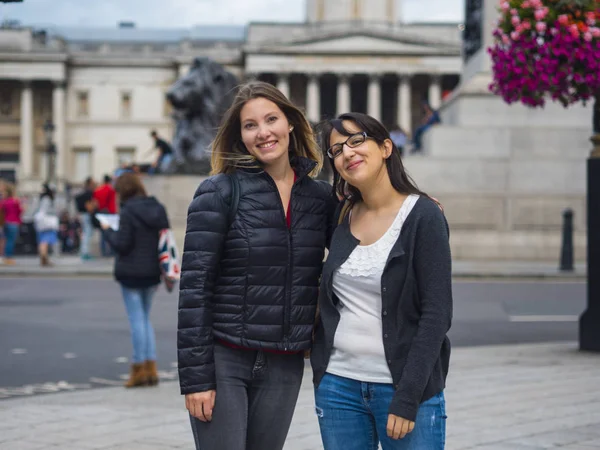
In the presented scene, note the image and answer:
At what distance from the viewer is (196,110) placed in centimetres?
2578

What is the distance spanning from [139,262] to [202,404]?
16.8ft

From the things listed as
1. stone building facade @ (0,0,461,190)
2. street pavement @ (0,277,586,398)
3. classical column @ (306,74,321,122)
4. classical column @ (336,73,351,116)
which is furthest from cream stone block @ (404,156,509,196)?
classical column @ (306,74,321,122)

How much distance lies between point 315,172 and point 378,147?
0.50 m

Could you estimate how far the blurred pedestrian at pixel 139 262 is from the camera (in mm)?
8555

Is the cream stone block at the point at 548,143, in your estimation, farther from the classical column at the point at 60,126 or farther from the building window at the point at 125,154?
the classical column at the point at 60,126

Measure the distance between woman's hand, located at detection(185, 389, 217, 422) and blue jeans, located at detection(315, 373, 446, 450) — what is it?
36 centimetres

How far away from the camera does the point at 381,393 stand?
3426 mm

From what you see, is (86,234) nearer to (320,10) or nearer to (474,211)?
(474,211)

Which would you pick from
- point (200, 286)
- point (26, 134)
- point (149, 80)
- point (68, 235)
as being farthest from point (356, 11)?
point (200, 286)

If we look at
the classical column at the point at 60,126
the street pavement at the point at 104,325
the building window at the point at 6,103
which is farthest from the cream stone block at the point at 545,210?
the building window at the point at 6,103

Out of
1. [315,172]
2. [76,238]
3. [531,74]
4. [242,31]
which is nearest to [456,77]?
[242,31]

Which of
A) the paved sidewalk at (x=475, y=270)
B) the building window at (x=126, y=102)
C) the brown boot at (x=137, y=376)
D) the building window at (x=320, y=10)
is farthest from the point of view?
the building window at (x=126, y=102)

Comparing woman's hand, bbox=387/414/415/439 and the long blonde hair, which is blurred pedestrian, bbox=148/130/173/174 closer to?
the long blonde hair

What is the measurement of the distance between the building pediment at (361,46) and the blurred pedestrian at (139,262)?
233 feet
